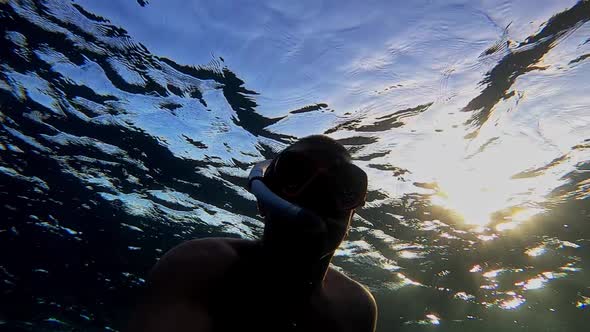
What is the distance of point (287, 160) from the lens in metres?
2.94

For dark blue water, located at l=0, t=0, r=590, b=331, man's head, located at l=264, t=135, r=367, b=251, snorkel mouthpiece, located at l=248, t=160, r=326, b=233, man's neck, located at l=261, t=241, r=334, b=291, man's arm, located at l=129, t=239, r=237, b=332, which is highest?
dark blue water, located at l=0, t=0, r=590, b=331

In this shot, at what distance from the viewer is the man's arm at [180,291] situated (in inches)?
84.8

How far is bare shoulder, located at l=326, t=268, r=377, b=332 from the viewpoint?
11.3 ft

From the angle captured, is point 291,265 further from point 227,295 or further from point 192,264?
point 192,264

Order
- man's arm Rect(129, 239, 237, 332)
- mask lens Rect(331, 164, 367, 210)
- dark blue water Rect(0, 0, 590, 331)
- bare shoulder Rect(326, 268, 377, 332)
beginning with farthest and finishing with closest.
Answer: dark blue water Rect(0, 0, 590, 331), bare shoulder Rect(326, 268, 377, 332), mask lens Rect(331, 164, 367, 210), man's arm Rect(129, 239, 237, 332)

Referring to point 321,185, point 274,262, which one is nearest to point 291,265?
point 274,262

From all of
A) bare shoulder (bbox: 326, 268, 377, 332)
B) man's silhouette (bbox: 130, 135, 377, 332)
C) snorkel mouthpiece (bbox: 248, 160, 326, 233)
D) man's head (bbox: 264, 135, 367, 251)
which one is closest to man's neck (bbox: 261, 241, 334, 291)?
man's silhouette (bbox: 130, 135, 377, 332)

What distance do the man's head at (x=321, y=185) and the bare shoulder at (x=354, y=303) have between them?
3.50 feet

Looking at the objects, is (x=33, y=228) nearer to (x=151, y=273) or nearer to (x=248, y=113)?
(x=248, y=113)

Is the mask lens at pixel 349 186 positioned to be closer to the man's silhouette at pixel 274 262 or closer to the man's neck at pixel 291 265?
the man's silhouette at pixel 274 262

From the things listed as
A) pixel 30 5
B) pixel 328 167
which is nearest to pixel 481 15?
pixel 328 167

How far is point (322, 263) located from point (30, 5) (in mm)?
8528

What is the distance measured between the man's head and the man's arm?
53 cm

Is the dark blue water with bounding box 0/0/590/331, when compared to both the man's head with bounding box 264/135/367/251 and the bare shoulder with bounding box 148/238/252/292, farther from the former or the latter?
the bare shoulder with bounding box 148/238/252/292
